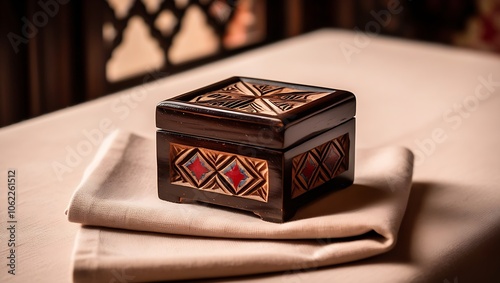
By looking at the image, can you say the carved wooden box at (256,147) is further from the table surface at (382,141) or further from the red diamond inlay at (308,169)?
the table surface at (382,141)

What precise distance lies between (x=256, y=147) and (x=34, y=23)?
128 centimetres

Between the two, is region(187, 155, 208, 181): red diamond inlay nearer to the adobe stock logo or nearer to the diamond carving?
the diamond carving

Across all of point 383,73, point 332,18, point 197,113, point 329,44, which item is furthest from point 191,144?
point 332,18

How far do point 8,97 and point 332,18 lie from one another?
1.68 metres

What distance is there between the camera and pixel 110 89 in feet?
7.70

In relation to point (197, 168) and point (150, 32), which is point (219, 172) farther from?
point (150, 32)

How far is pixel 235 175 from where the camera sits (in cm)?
96

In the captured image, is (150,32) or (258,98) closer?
(258,98)

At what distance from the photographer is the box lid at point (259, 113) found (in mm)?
927

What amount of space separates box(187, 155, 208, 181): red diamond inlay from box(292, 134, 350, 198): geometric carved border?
12 centimetres
